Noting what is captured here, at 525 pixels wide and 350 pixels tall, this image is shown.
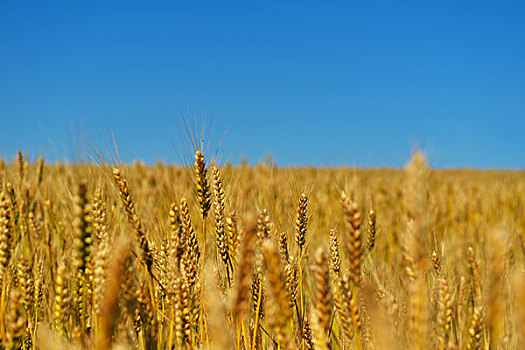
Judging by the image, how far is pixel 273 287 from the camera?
2.59ft

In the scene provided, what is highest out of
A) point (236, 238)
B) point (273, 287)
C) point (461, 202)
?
point (461, 202)

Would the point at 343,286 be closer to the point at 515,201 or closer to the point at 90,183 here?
the point at 90,183

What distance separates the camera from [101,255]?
3.07ft

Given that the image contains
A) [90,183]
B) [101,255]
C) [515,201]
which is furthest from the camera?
[515,201]

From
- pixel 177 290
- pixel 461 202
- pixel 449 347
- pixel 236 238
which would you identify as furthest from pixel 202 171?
pixel 461 202

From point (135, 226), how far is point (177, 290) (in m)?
0.27

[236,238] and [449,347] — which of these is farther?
[236,238]

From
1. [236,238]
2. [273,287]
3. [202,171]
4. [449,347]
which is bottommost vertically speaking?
[449,347]

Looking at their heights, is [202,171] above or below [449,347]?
above

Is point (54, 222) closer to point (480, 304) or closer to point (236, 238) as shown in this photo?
point (236, 238)

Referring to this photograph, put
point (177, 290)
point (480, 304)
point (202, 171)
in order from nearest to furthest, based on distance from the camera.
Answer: point (177, 290) → point (480, 304) → point (202, 171)

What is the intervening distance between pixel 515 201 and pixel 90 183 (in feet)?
18.6

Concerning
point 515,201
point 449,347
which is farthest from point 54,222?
point 515,201

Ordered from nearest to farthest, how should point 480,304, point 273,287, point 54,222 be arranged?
point 273,287 → point 480,304 → point 54,222
